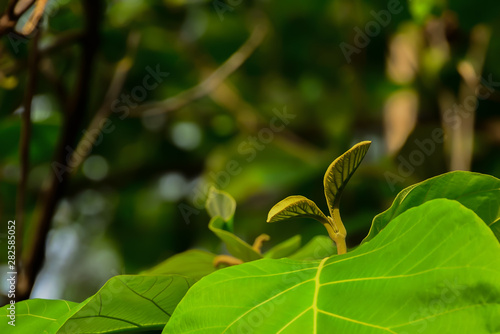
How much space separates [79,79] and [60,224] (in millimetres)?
737

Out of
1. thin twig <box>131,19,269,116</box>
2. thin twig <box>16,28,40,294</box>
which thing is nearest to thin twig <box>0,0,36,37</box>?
thin twig <box>16,28,40,294</box>

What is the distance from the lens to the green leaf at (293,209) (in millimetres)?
316

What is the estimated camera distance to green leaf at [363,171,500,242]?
32 cm

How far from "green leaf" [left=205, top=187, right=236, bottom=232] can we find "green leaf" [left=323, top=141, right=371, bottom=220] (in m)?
0.13

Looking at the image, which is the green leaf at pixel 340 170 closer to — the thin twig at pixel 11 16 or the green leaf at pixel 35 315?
the green leaf at pixel 35 315

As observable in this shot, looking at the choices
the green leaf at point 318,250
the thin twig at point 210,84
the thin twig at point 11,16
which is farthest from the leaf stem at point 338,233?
the thin twig at point 210,84

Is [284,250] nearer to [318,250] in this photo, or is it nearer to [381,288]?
[318,250]

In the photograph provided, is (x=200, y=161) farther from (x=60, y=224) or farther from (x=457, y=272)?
(x=457, y=272)

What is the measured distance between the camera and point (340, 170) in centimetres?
32

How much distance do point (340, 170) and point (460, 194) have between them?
0.25 feet

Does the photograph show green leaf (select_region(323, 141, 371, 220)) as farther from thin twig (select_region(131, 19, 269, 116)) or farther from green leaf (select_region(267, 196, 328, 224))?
thin twig (select_region(131, 19, 269, 116))

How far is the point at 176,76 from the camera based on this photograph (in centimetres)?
165

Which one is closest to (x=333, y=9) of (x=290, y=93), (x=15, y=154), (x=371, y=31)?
(x=371, y=31)

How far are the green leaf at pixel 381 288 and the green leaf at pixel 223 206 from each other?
16 cm
